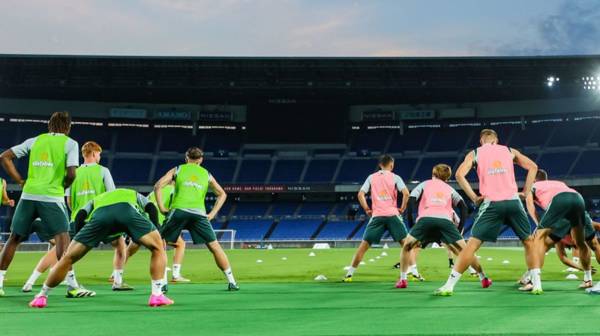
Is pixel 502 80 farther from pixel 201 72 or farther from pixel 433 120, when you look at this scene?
pixel 201 72

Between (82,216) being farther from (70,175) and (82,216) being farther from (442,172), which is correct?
(442,172)

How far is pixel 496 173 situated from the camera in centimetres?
745

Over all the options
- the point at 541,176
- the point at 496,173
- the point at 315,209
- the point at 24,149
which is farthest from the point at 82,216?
the point at 315,209

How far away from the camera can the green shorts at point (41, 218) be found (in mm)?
7031

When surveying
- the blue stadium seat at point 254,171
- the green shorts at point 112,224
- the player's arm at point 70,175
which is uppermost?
the blue stadium seat at point 254,171

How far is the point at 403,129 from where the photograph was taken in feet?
170

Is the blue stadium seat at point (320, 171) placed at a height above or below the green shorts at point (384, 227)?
above

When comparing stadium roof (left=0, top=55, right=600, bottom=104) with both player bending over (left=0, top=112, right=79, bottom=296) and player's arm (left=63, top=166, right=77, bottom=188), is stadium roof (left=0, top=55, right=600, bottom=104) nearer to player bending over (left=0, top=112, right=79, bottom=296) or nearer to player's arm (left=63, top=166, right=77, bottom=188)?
player bending over (left=0, top=112, right=79, bottom=296)

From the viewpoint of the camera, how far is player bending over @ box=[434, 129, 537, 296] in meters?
Answer: 7.18

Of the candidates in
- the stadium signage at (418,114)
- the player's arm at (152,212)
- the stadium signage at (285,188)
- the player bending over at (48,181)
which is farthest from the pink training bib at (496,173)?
the stadium signage at (418,114)

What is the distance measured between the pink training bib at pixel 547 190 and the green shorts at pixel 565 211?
4.8 inches

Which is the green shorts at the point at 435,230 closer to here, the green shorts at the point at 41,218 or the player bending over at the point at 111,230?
the player bending over at the point at 111,230

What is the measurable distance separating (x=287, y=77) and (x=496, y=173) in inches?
1512

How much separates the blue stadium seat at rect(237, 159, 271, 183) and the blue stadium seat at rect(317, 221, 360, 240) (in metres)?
7.49
